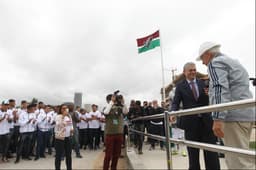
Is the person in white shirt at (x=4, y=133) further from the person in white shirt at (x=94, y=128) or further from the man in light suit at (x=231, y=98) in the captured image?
the man in light suit at (x=231, y=98)

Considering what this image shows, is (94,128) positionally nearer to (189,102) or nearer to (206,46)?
(189,102)

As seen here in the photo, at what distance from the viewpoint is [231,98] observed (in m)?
2.06

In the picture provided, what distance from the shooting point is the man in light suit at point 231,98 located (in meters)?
1.95

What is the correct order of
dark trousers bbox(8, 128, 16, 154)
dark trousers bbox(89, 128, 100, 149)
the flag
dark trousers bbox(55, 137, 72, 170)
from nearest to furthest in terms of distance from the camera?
1. dark trousers bbox(55, 137, 72, 170)
2. dark trousers bbox(8, 128, 16, 154)
3. dark trousers bbox(89, 128, 100, 149)
4. the flag

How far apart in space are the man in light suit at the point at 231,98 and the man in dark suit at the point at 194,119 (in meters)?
0.49

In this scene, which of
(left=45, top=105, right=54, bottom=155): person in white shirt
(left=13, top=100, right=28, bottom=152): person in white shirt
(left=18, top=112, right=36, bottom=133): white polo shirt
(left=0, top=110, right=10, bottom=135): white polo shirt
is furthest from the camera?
(left=45, top=105, right=54, bottom=155): person in white shirt

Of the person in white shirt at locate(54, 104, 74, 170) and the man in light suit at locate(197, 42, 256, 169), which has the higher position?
the man in light suit at locate(197, 42, 256, 169)

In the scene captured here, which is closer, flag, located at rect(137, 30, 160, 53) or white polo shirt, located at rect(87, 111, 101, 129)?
white polo shirt, located at rect(87, 111, 101, 129)

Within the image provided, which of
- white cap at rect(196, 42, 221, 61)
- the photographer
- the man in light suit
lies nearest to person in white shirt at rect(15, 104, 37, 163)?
the photographer

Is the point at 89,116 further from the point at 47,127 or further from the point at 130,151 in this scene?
the point at 130,151

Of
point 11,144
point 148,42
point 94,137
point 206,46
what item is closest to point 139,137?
point 206,46

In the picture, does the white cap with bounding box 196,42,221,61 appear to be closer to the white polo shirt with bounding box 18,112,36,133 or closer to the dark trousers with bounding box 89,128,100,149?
the white polo shirt with bounding box 18,112,36,133

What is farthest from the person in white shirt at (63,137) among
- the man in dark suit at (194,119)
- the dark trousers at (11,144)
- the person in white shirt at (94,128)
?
the person in white shirt at (94,128)

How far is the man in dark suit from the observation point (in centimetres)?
257
